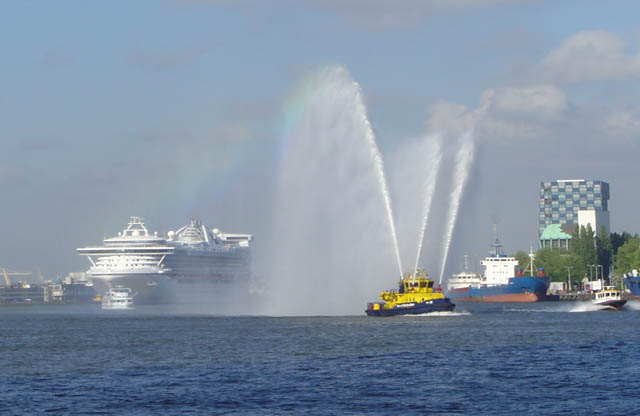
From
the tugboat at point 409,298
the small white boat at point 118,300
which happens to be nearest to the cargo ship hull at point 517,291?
the small white boat at point 118,300

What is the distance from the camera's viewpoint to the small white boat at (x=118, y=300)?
5320 inches

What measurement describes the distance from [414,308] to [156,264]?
269ft

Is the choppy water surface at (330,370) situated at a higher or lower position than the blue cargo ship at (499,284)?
lower

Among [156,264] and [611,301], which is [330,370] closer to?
[611,301]

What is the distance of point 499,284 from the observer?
170 m

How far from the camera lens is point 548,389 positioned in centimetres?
3478

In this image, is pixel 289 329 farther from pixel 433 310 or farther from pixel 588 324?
pixel 588 324

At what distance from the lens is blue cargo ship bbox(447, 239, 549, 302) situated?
15775 cm

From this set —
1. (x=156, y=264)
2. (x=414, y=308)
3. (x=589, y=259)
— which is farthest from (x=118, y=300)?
(x=589, y=259)

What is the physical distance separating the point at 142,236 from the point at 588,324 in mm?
94438

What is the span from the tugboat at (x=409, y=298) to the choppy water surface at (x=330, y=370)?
478 centimetres

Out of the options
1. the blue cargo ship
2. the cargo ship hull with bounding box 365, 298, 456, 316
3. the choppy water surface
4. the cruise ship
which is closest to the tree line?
the blue cargo ship

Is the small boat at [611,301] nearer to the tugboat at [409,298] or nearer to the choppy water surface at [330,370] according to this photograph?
the tugboat at [409,298]

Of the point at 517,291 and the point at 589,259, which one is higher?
the point at 589,259
